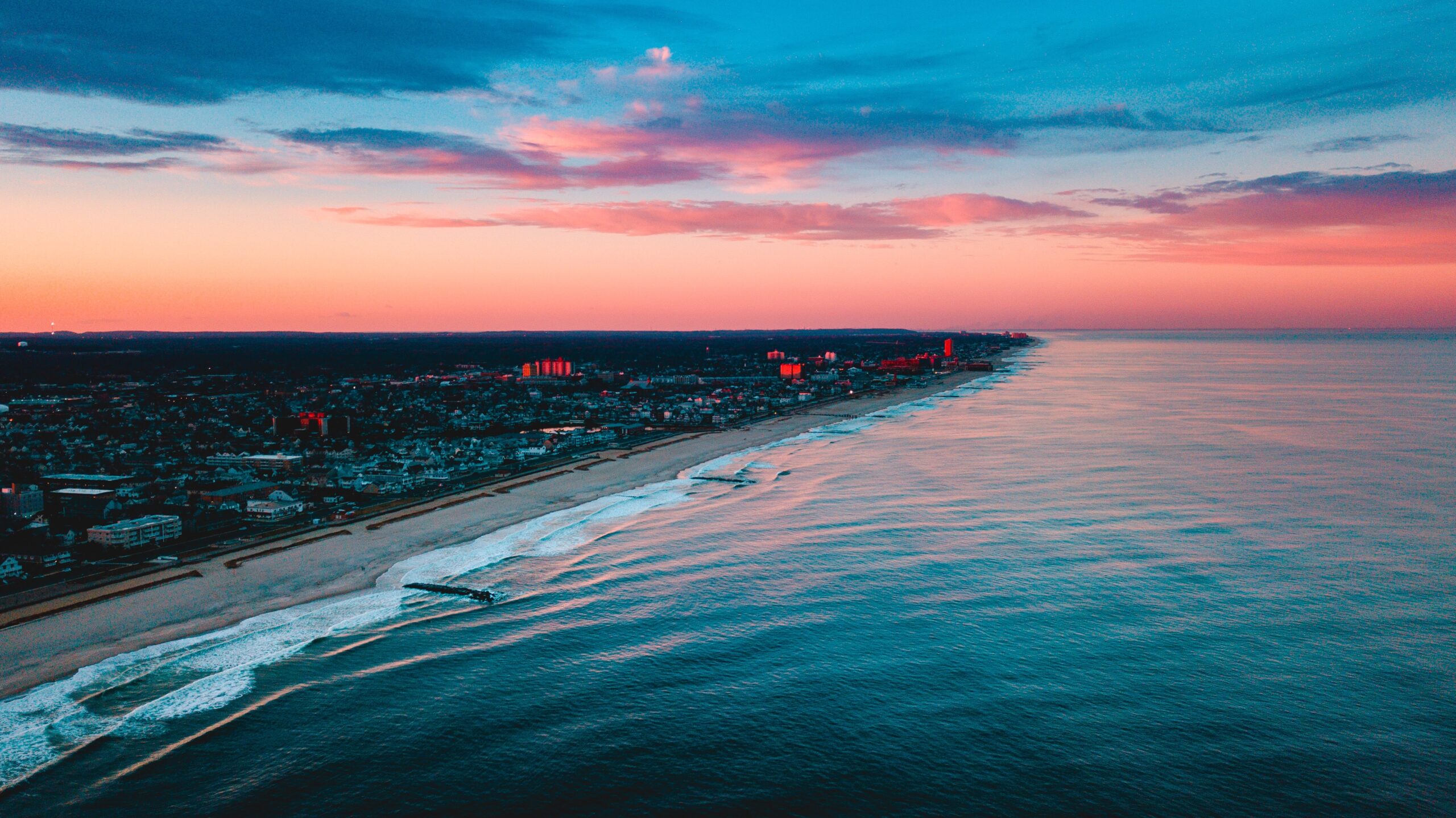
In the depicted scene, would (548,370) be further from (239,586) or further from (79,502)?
(239,586)

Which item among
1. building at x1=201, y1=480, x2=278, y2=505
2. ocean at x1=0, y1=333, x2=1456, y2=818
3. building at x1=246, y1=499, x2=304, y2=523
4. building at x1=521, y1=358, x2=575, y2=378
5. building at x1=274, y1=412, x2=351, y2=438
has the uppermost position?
building at x1=521, y1=358, x2=575, y2=378

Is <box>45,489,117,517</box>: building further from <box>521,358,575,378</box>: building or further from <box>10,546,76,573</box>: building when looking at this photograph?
<box>521,358,575,378</box>: building

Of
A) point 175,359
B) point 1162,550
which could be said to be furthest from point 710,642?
point 175,359

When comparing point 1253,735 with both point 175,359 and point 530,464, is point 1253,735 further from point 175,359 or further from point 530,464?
point 175,359

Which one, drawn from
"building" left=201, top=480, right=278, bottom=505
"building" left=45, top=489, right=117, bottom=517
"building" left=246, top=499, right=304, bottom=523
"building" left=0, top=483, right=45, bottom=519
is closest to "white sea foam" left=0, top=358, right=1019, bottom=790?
"building" left=246, top=499, right=304, bottom=523

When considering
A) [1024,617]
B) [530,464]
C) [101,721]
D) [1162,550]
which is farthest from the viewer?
[530,464]
